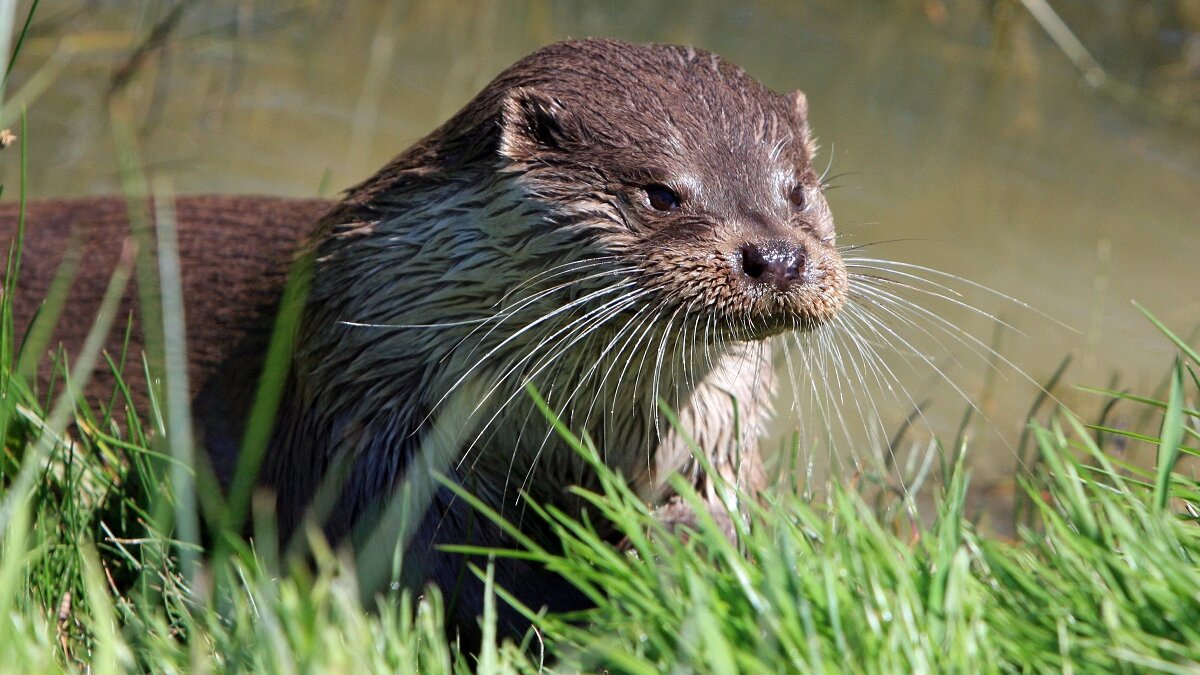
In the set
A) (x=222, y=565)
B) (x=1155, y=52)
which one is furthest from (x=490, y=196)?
(x=1155, y=52)

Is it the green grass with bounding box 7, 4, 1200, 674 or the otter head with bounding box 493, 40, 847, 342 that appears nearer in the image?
the green grass with bounding box 7, 4, 1200, 674

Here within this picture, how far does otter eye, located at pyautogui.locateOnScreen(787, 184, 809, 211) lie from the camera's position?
8.12ft

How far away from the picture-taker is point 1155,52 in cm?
629

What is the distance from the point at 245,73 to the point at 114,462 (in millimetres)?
3741

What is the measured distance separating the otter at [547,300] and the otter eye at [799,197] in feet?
0.04

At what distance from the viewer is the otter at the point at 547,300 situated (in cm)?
231

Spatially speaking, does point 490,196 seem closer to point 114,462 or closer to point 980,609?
point 114,462

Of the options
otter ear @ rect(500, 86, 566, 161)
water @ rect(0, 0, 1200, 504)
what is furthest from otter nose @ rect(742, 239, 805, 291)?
water @ rect(0, 0, 1200, 504)

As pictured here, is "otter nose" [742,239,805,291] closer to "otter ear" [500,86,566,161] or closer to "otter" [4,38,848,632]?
"otter" [4,38,848,632]

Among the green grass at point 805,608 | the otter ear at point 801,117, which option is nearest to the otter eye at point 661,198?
the otter ear at point 801,117

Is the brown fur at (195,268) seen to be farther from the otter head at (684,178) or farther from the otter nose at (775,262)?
the otter nose at (775,262)

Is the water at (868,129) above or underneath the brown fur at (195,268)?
above

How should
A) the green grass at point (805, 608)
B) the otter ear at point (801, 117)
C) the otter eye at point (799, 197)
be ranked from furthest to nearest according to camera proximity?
the otter ear at point (801, 117) < the otter eye at point (799, 197) < the green grass at point (805, 608)

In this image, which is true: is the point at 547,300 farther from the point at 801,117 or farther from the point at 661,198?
the point at 801,117
